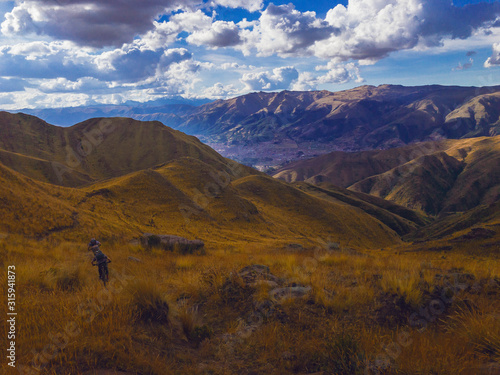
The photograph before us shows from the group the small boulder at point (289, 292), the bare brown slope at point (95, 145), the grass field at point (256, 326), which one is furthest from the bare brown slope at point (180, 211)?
the bare brown slope at point (95, 145)

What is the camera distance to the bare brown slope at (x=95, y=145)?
86938 millimetres

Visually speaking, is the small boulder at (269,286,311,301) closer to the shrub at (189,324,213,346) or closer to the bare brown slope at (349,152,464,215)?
the shrub at (189,324,213,346)

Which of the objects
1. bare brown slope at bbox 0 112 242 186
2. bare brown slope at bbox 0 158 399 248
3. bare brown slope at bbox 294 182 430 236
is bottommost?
bare brown slope at bbox 294 182 430 236

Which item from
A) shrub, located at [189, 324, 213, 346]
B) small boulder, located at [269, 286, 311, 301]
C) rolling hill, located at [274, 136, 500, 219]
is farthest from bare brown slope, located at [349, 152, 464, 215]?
shrub, located at [189, 324, 213, 346]

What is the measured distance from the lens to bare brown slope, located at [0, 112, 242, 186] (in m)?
86.9

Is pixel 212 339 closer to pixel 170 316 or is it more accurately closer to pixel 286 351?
pixel 170 316

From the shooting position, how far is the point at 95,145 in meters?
106

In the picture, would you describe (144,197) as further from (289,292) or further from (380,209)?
(380,209)

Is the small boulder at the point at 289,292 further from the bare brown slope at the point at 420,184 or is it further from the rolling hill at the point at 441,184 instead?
the bare brown slope at the point at 420,184

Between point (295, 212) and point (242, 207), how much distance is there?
72.0 ft

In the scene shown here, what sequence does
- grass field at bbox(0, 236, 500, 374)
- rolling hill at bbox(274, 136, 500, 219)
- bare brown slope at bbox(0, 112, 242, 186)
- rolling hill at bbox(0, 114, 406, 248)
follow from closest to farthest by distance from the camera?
grass field at bbox(0, 236, 500, 374)
rolling hill at bbox(0, 114, 406, 248)
bare brown slope at bbox(0, 112, 242, 186)
rolling hill at bbox(274, 136, 500, 219)

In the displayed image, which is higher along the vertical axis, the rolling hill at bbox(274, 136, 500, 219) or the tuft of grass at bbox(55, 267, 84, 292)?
the tuft of grass at bbox(55, 267, 84, 292)

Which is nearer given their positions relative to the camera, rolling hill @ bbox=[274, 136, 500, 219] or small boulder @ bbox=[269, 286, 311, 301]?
small boulder @ bbox=[269, 286, 311, 301]

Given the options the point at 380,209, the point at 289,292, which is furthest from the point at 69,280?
the point at 380,209
